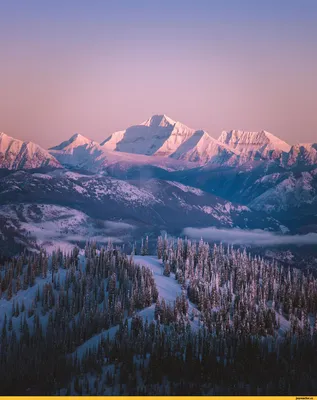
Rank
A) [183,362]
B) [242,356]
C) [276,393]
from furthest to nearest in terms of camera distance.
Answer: [242,356], [183,362], [276,393]

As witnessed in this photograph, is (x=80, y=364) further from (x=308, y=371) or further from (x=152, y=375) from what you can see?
(x=308, y=371)

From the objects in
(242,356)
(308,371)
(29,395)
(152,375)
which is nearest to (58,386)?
(29,395)

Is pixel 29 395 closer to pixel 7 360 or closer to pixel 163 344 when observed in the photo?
pixel 7 360

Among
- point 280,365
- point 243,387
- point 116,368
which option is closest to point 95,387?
point 116,368

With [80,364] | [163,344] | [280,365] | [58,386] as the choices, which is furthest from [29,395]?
[280,365]

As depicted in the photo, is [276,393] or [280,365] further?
[280,365]

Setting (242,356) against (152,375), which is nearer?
(152,375)

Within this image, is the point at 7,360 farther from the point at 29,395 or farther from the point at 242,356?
the point at 242,356

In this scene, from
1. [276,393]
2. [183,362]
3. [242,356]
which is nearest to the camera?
[276,393]
